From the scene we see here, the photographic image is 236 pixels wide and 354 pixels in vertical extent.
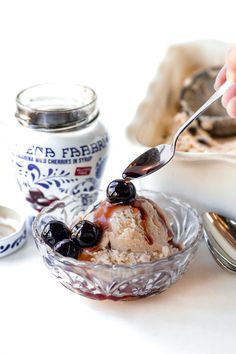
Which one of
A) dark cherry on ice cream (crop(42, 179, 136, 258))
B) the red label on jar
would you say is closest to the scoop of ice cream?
dark cherry on ice cream (crop(42, 179, 136, 258))

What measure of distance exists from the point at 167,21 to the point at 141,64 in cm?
22

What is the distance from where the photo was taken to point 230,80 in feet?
3.34

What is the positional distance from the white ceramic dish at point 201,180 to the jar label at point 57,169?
0.07 meters

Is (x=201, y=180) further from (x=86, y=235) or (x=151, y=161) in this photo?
(x=86, y=235)

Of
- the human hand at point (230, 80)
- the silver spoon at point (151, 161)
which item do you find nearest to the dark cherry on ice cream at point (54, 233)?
the silver spoon at point (151, 161)

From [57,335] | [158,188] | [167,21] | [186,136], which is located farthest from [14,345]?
[167,21]

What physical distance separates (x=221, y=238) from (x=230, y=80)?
0.23m

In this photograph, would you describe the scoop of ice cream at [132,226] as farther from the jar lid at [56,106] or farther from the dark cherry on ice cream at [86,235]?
the jar lid at [56,106]

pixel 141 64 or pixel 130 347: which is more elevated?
pixel 130 347

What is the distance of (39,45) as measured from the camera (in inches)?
70.4

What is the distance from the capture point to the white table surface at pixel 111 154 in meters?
0.86

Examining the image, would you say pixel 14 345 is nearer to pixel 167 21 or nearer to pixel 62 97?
pixel 62 97

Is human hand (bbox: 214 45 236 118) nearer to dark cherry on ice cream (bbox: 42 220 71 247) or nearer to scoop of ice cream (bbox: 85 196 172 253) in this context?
scoop of ice cream (bbox: 85 196 172 253)

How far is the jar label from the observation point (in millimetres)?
1054
